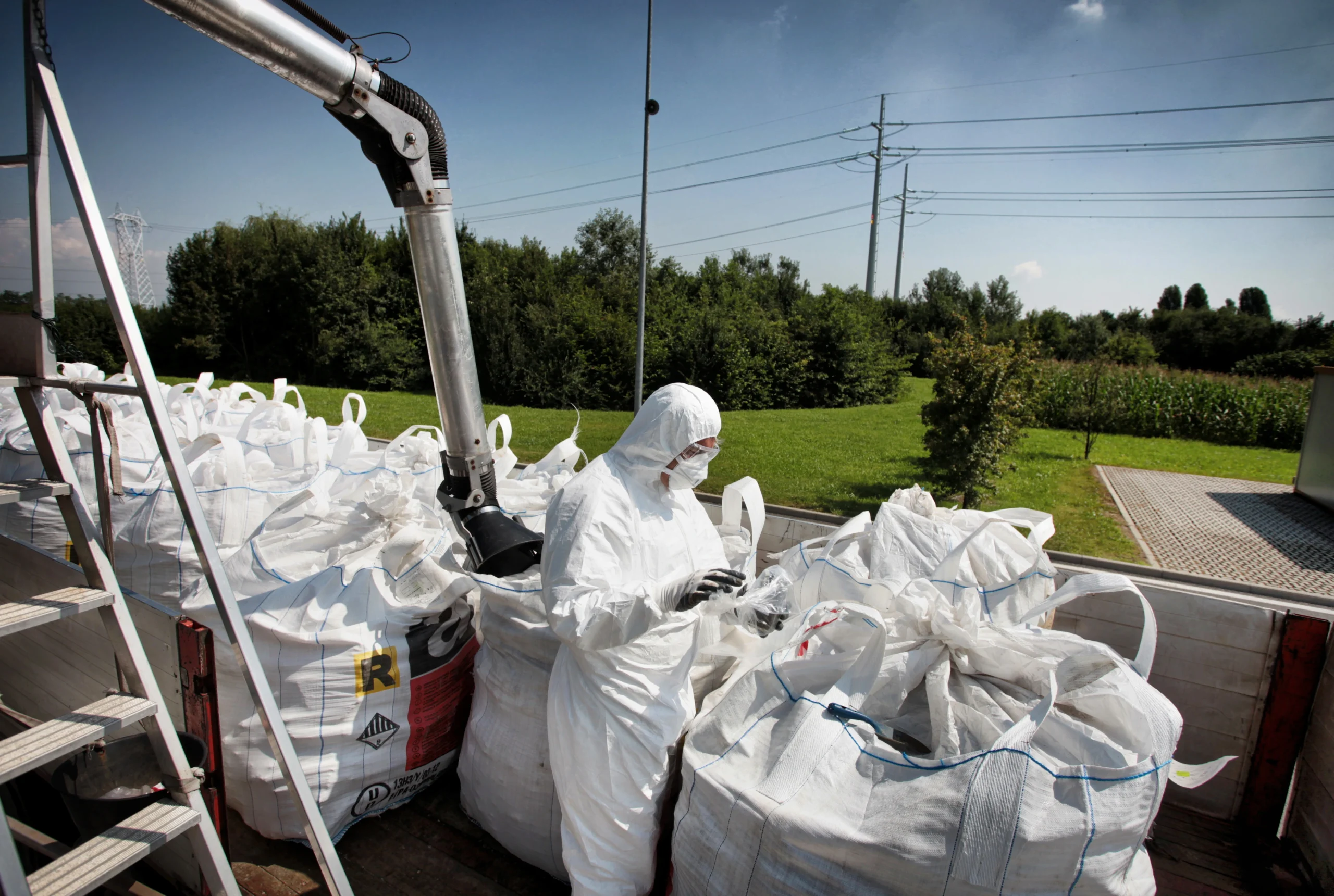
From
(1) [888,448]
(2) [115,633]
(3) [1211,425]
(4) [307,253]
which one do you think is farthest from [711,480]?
(4) [307,253]

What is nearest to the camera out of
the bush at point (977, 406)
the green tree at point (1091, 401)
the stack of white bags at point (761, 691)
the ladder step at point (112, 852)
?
the ladder step at point (112, 852)

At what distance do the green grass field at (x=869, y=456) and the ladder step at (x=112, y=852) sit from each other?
19.1 feet

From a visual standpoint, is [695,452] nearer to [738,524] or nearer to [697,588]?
[697,588]

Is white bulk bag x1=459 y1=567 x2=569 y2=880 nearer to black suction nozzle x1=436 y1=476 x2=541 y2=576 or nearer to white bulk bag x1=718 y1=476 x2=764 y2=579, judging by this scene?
black suction nozzle x1=436 y1=476 x2=541 y2=576

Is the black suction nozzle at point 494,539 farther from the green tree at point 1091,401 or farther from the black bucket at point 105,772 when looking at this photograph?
the green tree at point 1091,401

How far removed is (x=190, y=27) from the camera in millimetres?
1537

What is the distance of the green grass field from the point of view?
7141mm

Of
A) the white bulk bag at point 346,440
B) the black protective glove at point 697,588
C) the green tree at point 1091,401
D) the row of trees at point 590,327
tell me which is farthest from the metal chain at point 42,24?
the green tree at point 1091,401

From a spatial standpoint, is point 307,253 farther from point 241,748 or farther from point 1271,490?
point 1271,490

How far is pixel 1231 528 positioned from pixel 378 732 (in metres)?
8.85

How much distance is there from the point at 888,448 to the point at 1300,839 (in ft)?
26.3

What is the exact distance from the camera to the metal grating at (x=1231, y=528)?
19.6ft

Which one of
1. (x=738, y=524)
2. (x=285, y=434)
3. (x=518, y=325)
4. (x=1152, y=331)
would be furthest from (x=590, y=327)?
(x=1152, y=331)

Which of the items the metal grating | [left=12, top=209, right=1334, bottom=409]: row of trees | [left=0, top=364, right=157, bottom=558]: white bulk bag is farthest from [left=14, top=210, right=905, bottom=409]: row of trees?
[left=0, top=364, right=157, bottom=558]: white bulk bag
